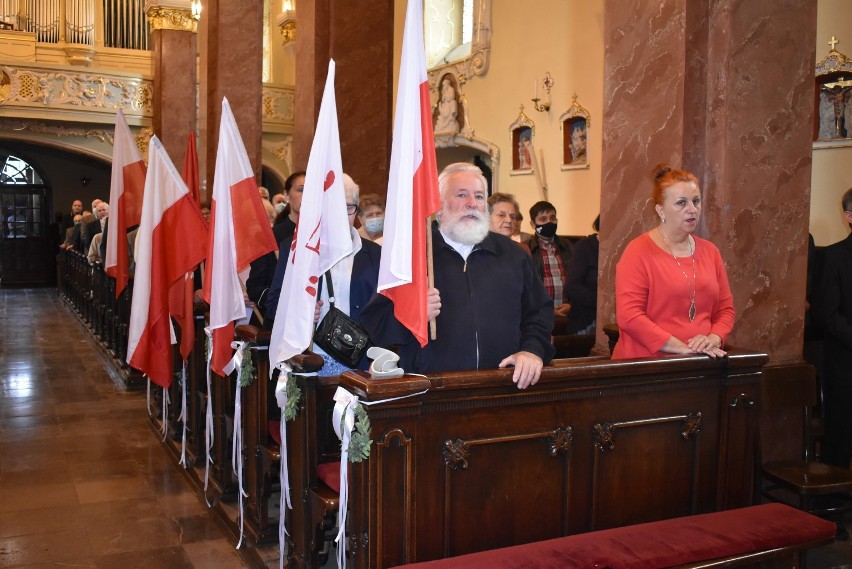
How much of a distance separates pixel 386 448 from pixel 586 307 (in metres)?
3.02

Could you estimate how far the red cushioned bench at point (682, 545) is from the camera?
8.19ft

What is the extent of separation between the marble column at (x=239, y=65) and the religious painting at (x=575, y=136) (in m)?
4.19

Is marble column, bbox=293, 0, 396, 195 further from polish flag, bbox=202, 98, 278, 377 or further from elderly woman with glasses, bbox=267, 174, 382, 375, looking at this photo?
elderly woman with glasses, bbox=267, 174, 382, 375

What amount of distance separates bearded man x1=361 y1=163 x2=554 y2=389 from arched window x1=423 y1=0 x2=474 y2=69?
11054 millimetres

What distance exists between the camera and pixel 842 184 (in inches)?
306

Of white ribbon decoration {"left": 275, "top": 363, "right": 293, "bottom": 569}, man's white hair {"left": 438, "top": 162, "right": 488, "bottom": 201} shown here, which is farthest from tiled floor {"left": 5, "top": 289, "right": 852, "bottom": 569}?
man's white hair {"left": 438, "top": 162, "right": 488, "bottom": 201}

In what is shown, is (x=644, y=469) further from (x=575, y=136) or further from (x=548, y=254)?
(x=575, y=136)

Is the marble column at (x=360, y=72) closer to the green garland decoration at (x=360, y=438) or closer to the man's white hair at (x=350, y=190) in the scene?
the man's white hair at (x=350, y=190)

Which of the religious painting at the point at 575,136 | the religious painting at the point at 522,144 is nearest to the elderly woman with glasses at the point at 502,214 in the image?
the religious painting at the point at 575,136

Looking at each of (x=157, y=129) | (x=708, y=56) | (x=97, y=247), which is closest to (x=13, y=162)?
(x=157, y=129)

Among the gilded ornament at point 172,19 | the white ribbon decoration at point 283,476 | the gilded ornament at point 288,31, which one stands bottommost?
the white ribbon decoration at point 283,476

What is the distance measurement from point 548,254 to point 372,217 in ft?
5.41

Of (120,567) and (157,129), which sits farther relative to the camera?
(157,129)

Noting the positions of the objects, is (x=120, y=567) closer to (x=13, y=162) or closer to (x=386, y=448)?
(x=386, y=448)
